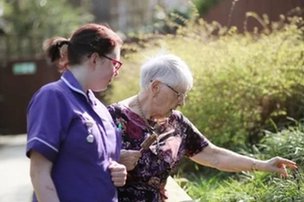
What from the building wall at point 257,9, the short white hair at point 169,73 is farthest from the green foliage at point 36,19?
the short white hair at point 169,73

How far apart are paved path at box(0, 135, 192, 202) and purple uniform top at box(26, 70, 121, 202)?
4.22 feet

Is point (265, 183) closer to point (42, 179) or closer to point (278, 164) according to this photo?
point (278, 164)

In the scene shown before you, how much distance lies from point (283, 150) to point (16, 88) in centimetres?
1438

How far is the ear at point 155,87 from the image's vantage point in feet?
11.7

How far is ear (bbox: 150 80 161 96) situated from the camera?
357 centimetres

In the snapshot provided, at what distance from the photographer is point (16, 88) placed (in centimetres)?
1916

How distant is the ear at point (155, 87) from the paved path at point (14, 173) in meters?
4.72

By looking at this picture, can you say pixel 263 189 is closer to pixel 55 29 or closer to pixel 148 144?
pixel 148 144

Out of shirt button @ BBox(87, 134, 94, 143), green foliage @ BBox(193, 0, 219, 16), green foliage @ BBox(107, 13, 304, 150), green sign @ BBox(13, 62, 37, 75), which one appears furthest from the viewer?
Result: green sign @ BBox(13, 62, 37, 75)

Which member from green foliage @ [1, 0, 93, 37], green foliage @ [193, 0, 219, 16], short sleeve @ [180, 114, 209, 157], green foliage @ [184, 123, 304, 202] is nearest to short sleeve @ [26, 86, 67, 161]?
short sleeve @ [180, 114, 209, 157]

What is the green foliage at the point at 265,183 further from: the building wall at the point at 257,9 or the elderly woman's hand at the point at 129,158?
the building wall at the point at 257,9

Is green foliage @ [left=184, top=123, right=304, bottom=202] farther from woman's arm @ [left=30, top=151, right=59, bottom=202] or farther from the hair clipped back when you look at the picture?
woman's arm @ [left=30, top=151, right=59, bottom=202]

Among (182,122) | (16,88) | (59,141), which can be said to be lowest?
(16,88)

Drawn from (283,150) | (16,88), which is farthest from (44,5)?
(283,150)
